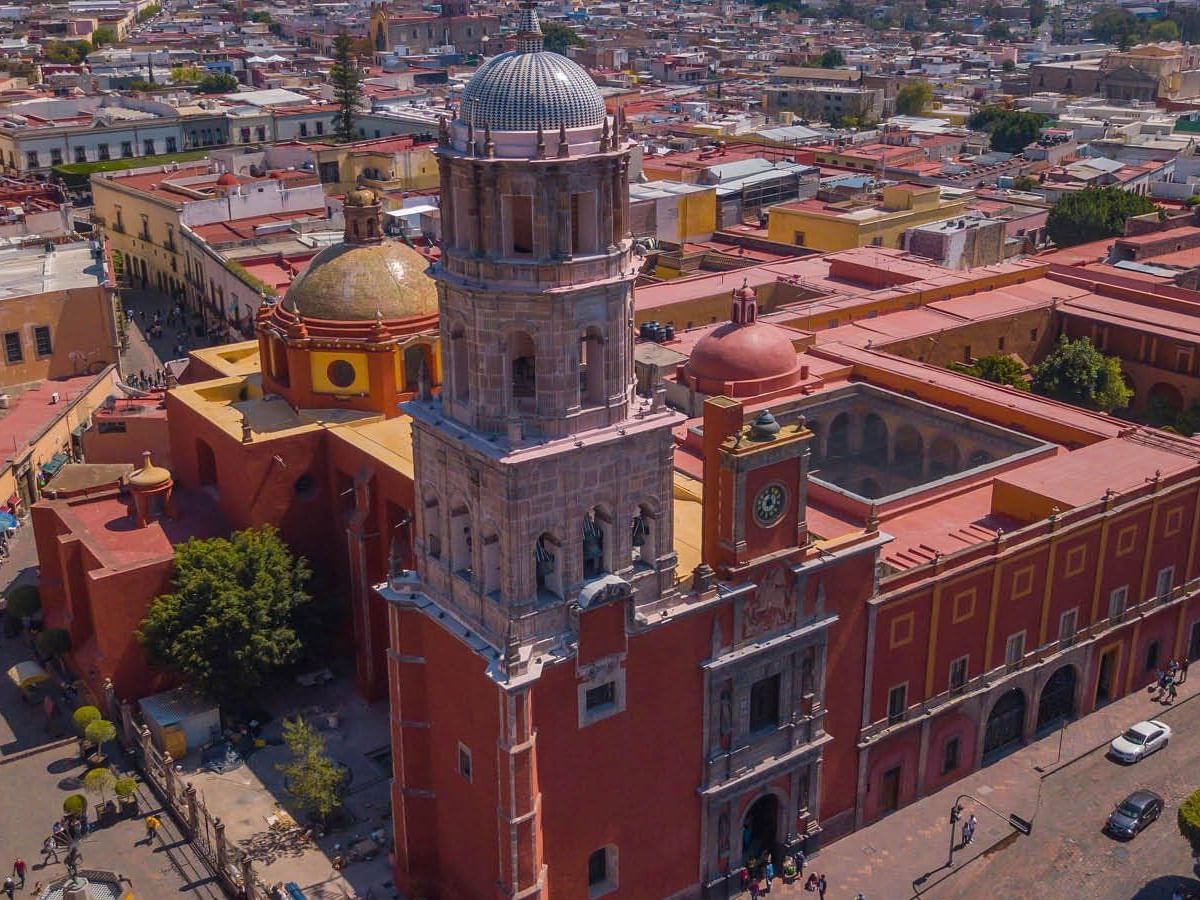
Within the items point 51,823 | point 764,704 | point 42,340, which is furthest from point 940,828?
point 42,340

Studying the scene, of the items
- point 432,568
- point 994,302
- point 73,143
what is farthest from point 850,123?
point 432,568

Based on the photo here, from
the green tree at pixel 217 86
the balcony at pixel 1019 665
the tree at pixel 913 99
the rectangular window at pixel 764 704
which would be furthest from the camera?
the green tree at pixel 217 86

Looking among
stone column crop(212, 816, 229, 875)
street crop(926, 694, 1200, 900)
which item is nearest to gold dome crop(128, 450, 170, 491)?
stone column crop(212, 816, 229, 875)

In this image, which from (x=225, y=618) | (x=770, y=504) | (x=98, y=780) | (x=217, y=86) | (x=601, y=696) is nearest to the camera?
(x=601, y=696)

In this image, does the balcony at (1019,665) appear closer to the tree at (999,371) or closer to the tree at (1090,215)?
the tree at (999,371)

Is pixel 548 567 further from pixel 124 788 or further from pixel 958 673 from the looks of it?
pixel 124 788

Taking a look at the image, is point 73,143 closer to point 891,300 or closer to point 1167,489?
point 891,300

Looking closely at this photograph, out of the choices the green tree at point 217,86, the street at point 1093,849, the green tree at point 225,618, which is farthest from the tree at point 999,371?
the green tree at point 217,86
